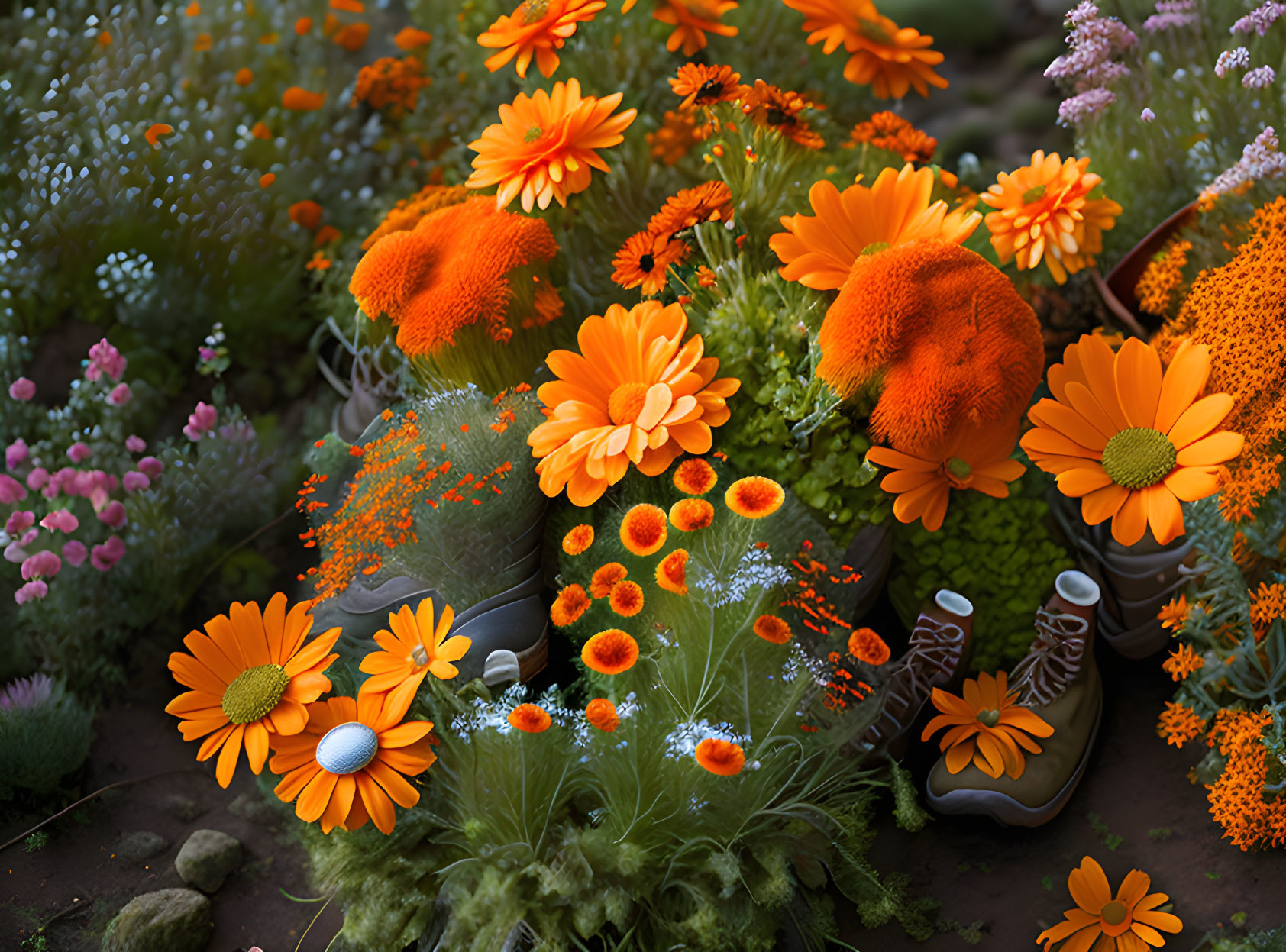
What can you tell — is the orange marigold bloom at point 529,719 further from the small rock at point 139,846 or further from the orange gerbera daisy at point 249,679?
the small rock at point 139,846

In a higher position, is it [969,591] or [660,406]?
[660,406]

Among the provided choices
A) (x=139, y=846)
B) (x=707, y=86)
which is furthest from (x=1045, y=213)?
(x=139, y=846)

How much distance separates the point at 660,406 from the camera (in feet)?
4.28

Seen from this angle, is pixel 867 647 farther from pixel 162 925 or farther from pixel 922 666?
pixel 162 925

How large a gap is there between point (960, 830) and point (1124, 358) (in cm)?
79

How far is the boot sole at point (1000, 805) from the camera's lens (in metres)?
1.49

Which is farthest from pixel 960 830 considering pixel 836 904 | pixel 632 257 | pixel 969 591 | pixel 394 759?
pixel 632 257

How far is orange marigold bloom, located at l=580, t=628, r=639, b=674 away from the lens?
1.14 m

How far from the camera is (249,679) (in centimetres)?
129

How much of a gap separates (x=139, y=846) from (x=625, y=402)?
1.14 m

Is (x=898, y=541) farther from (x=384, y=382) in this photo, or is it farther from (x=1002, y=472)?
(x=384, y=382)

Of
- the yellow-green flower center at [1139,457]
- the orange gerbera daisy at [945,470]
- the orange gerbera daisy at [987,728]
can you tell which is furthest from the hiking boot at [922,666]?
the yellow-green flower center at [1139,457]

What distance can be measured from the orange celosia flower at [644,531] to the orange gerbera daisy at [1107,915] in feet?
2.69

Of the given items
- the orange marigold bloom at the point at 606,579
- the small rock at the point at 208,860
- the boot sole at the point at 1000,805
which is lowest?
the boot sole at the point at 1000,805
